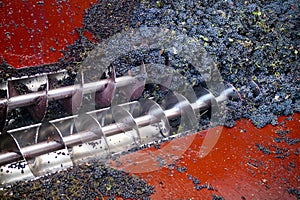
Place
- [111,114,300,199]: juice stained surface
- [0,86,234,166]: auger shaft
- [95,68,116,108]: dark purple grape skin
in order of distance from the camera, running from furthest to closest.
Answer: [95,68,116,108]: dark purple grape skin → [0,86,234,166]: auger shaft → [111,114,300,199]: juice stained surface

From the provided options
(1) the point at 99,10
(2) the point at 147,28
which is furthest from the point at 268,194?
(1) the point at 99,10

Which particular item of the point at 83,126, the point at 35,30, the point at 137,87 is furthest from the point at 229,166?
the point at 35,30

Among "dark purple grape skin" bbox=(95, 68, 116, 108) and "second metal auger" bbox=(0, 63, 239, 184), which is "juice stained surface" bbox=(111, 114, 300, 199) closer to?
"second metal auger" bbox=(0, 63, 239, 184)

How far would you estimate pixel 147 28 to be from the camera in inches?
78.9

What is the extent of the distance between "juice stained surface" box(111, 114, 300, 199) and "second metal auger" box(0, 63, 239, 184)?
161 mm

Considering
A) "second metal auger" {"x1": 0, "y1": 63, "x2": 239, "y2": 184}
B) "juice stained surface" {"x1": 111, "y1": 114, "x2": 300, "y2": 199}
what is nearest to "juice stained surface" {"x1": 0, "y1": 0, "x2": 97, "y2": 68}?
"second metal auger" {"x1": 0, "y1": 63, "x2": 239, "y2": 184}

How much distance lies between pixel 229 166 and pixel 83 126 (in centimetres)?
70

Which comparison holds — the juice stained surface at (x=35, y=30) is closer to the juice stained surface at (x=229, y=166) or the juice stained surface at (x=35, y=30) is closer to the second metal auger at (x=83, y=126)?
the second metal auger at (x=83, y=126)

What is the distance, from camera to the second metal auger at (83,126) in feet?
6.05

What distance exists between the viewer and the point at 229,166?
6.04ft

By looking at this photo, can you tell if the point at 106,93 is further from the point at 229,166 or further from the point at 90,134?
the point at 229,166

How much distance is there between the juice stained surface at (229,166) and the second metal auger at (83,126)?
161 millimetres

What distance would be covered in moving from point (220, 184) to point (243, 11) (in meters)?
0.91

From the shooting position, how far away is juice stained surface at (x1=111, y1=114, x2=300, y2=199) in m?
1.72
